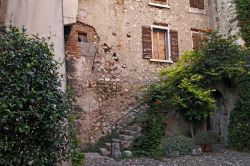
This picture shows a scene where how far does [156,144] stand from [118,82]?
3.11 meters

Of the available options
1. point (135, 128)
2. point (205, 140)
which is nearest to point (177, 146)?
point (205, 140)

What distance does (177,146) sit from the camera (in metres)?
11.1

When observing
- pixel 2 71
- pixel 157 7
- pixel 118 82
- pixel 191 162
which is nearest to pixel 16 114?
pixel 2 71

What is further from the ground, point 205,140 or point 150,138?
point 150,138

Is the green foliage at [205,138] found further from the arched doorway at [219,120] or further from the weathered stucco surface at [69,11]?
the weathered stucco surface at [69,11]

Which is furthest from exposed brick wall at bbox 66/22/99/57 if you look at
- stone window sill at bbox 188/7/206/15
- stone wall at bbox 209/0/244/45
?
stone wall at bbox 209/0/244/45

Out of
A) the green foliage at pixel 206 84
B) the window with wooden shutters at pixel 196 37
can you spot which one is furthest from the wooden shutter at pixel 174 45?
the green foliage at pixel 206 84

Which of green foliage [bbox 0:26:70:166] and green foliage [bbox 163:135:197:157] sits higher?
green foliage [bbox 0:26:70:166]

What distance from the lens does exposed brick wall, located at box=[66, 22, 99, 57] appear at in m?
12.4

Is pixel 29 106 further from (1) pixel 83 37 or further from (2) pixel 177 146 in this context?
(1) pixel 83 37

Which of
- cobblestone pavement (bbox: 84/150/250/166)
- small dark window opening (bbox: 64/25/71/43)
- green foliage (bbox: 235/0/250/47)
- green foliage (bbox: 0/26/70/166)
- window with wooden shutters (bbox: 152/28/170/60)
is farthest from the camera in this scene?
window with wooden shutters (bbox: 152/28/170/60)

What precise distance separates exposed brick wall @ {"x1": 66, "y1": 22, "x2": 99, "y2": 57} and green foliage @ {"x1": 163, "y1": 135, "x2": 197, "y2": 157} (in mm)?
4362

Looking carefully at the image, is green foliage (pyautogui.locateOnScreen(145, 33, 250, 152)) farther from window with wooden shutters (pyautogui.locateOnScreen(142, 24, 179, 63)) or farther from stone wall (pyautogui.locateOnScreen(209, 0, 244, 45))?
stone wall (pyautogui.locateOnScreen(209, 0, 244, 45))

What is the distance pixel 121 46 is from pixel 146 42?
111 cm
